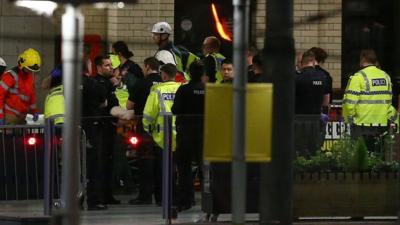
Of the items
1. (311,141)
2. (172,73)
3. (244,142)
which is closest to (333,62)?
(172,73)

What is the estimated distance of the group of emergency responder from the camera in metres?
12.4

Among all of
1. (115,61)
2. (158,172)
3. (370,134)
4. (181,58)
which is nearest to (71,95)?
(370,134)

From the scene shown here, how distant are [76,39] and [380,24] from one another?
22.2 ft

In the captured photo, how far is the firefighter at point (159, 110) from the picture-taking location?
1255cm

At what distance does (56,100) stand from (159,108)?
133 centimetres

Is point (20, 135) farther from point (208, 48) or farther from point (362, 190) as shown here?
point (362, 190)

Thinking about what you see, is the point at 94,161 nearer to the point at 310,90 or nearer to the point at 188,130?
the point at 188,130

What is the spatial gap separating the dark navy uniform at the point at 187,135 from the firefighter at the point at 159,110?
12 cm

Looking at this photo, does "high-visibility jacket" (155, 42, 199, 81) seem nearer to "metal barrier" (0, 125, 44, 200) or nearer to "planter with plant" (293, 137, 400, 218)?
"metal barrier" (0, 125, 44, 200)

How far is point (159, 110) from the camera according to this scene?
12992 mm

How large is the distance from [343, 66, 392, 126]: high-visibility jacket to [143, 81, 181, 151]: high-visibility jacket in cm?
222

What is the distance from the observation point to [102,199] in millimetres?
12961

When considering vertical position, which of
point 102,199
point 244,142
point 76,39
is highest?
point 76,39

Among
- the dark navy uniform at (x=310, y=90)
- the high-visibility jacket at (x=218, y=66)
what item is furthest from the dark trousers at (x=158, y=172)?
the high-visibility jacket at (x=218, y=66)
